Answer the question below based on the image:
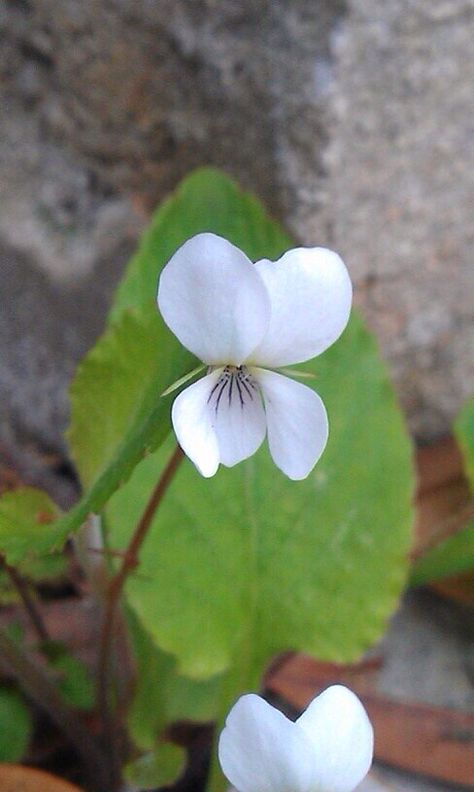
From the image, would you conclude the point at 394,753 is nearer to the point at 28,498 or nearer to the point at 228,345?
the point at 28,498

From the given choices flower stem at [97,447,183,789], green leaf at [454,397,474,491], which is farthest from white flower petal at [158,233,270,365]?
green leaf at [454,397,474,491]

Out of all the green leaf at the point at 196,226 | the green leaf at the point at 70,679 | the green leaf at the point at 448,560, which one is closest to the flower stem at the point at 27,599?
the green leaf at the point at 70,679

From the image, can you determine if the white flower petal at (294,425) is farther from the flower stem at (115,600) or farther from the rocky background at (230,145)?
the rocky background at (230,145)

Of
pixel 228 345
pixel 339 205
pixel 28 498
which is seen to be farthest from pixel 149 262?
pixel 228 345

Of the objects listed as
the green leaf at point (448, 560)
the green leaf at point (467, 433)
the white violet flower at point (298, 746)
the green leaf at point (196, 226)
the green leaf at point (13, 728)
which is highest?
the green leaf at point (196, 226)

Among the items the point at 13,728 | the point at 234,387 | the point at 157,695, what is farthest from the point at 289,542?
the point at 234,387
